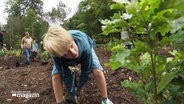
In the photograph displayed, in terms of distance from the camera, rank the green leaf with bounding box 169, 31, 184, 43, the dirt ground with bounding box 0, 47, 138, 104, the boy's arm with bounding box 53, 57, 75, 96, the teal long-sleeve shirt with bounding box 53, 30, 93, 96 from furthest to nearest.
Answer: the dirt ground with bounding box 0, 47, 138, 104
the boy's arm with bounding box 53, 57, 75, 96
the teal long-sleeve shirt with bounding box 53, 30, 93, 96
the green leaf with bounding box 169, 31, 184, 43

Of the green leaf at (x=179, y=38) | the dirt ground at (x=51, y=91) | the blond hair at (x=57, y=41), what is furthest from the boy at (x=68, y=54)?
the green leaf at (x=179, y=38)

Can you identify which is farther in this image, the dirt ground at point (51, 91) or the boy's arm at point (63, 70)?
the dirt ground at point (51, 91)

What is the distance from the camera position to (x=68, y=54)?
2477mm

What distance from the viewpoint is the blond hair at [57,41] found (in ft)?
7.36

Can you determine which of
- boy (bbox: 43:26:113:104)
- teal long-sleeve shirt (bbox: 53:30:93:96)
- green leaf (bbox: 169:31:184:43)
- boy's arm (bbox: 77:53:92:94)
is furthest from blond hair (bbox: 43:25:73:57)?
green leaf (bbox: 169:31:184:43)

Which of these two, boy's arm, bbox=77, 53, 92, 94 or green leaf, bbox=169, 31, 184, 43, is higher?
green leaf, bbox=169, 31, 184, 43

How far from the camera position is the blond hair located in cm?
224

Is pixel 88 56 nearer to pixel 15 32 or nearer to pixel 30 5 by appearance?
pixel 15 32

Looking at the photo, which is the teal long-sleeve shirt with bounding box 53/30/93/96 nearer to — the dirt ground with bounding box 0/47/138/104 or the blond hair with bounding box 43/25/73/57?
the blond hair with bounding box 43/25/73/57

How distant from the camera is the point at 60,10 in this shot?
39125mm

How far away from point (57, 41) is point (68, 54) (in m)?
0.27

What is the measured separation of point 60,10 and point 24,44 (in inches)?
1104

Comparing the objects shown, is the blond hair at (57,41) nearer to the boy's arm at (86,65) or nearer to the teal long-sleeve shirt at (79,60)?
the teal long-sleeve shirt at (79,60)

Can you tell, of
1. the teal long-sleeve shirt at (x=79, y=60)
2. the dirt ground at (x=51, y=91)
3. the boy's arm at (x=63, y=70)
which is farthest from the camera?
the dirt ground at (x=51, y=91)
